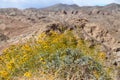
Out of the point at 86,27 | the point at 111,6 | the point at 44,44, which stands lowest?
the point at 111,6

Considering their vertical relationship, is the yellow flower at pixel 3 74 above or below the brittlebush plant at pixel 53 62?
below

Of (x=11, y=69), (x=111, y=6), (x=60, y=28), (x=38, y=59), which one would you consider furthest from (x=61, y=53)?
(x=111, y=6)

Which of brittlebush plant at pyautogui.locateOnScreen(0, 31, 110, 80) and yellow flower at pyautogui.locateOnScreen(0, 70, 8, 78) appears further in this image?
yellow flower at pyautogui.locateOnScreen(0, 70, 8, 78)

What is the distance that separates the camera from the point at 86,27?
51.9 feet

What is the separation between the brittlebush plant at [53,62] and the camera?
672 cm

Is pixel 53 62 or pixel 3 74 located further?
pixel 3 74

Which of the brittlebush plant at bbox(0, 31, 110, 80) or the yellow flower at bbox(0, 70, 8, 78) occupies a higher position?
the brittlebush plant at bbox(0, 31, 110, 80)

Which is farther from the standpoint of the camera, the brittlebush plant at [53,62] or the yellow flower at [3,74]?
the yellow flower at [3,74]

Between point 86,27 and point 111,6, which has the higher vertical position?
point 86,27

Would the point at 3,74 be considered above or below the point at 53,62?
below

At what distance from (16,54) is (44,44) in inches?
27.7

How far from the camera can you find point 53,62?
6938mm

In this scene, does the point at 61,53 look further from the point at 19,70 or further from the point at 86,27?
the point at 86,27

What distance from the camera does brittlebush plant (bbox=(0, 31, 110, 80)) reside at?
6723mm
